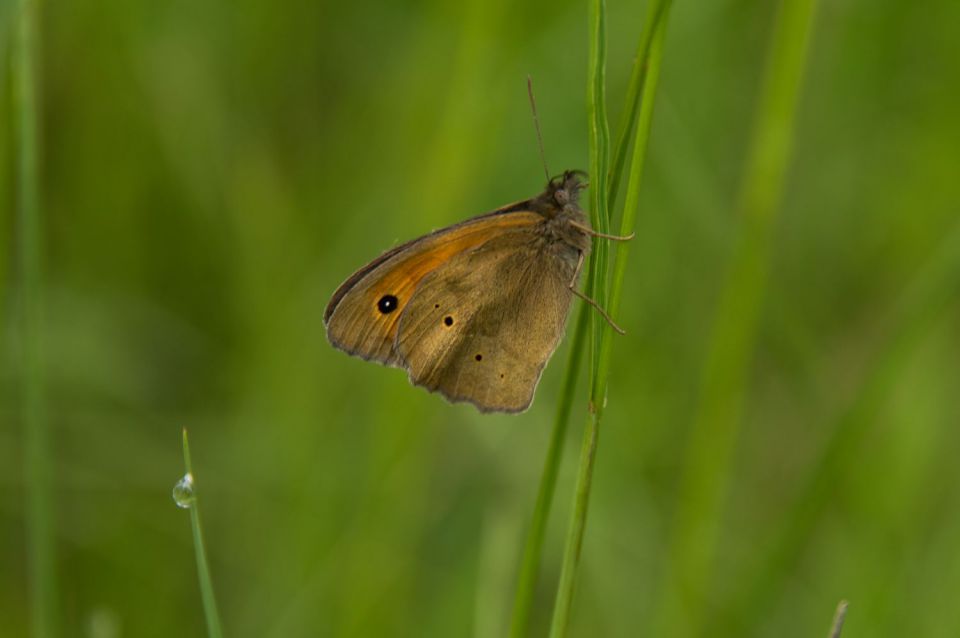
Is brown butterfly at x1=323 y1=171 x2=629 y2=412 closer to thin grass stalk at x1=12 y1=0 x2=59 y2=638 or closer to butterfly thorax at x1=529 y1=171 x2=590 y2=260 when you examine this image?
butterfly thorax at x1=529 y1=171 x2=590 y2=260

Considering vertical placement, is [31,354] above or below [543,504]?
above

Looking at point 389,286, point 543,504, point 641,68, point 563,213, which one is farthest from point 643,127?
point 389,286

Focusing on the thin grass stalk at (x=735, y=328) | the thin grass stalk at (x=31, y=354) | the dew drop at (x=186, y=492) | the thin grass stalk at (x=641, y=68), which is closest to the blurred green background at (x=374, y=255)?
the thin grass stalk at (x=735, y=328)

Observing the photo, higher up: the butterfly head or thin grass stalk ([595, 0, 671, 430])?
the butterfly head

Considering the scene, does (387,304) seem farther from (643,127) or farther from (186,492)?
(643,127)

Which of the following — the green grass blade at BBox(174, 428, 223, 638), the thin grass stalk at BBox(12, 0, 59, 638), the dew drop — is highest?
the thin grass stalk at BBox(12, 0, 59, 638)

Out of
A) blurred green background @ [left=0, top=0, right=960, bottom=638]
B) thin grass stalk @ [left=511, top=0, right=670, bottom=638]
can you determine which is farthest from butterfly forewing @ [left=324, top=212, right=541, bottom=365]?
thin grass stalk @ [left=511, top=0, right=670, bottom=638]
